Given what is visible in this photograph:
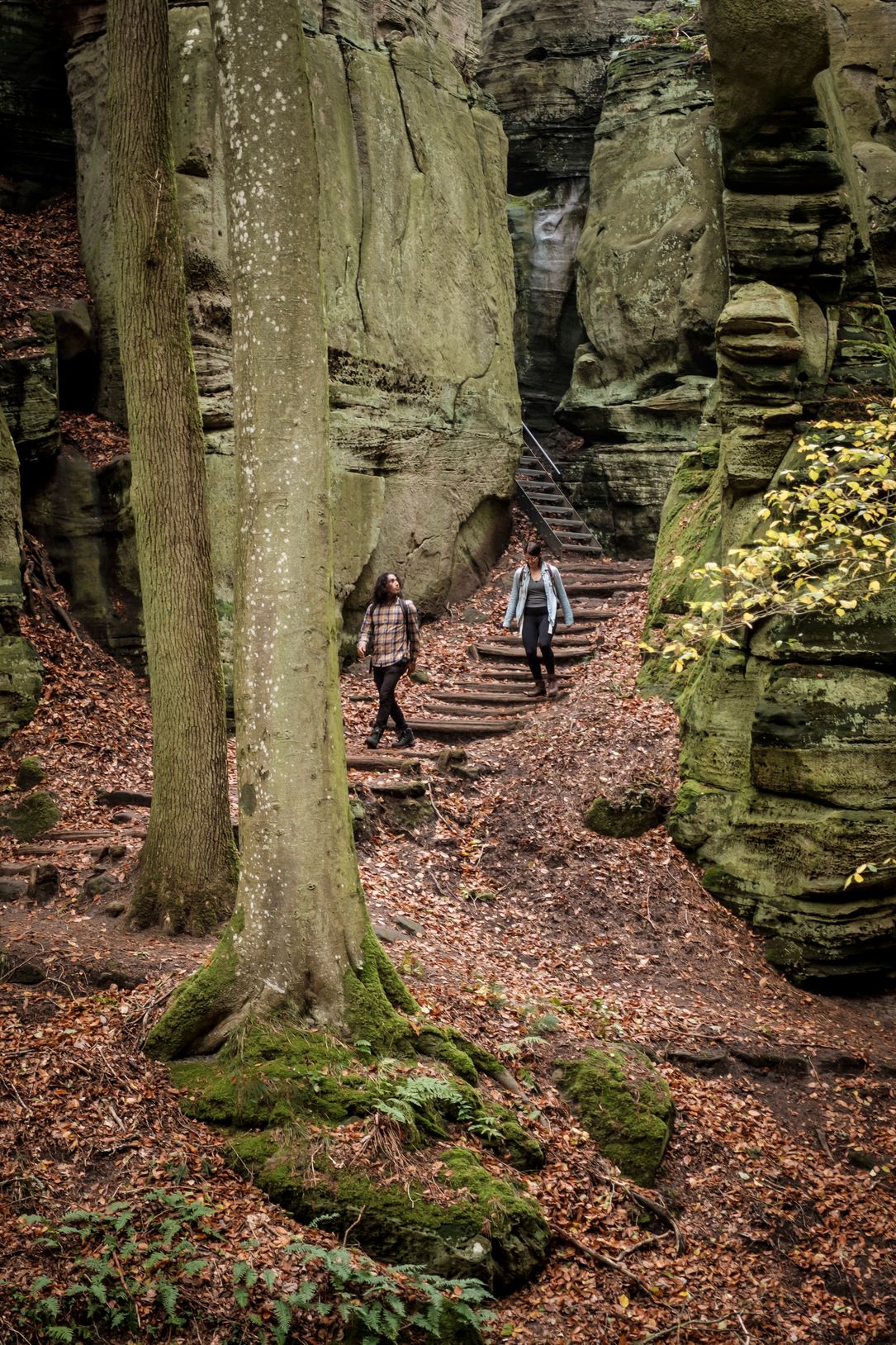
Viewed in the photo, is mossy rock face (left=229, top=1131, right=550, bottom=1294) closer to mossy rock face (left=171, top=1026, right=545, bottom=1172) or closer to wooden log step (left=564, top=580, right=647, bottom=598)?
mossy rock face (left=171, top=1026, right=545, bottom=1172)

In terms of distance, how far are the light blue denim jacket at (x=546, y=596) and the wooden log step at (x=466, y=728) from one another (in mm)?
1317

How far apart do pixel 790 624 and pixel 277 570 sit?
259 inches

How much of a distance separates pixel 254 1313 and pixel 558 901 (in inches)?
261

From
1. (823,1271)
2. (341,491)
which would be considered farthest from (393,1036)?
(341,491)

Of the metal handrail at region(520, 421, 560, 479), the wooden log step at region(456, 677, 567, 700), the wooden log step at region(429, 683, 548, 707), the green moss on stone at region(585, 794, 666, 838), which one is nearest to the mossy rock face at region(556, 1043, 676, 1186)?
the green moss on stone at region(585, 794, 666, 838)

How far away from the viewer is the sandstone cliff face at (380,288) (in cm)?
1537

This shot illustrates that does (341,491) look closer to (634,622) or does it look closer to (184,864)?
(634,622)

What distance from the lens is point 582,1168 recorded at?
7.09 meters

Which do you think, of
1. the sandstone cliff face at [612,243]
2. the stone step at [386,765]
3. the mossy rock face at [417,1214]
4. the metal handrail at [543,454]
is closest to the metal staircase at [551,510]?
the metal handrail at [543,454]

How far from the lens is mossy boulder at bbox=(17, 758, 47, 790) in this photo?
11227 mm

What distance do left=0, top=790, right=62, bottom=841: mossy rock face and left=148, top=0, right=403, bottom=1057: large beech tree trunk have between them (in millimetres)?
4518

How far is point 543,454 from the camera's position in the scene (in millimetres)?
24594

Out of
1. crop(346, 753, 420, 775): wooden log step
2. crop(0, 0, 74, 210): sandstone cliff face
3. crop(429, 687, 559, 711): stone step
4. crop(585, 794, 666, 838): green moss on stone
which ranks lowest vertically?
crop(585, 794, 666, 838): green moss on stone

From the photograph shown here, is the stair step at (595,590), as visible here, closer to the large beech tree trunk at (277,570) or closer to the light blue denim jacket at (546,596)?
the light blue denim jacket at (546,596)
